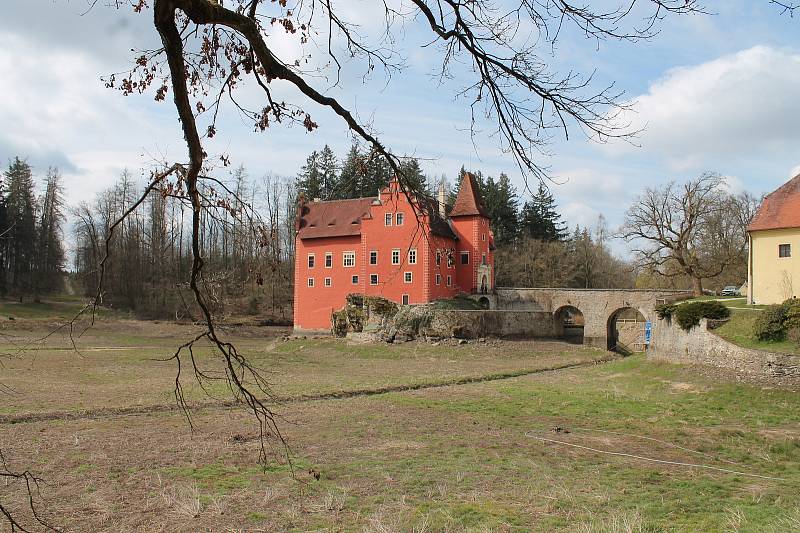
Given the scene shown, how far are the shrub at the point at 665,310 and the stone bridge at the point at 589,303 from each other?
1200 cm

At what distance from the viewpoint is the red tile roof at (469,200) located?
47.5 metres

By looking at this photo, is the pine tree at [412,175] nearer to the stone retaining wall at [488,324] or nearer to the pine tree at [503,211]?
the stone retaining wall at [488,324]

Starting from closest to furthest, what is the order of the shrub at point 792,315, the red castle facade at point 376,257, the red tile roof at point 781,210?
1. the shrub at point 792,315
2. the red tile roof at point 781,210
3. the red castle facade at point 376,257

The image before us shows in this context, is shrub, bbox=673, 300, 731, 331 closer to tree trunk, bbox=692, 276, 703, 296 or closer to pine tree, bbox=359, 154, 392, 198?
tree trunk, bbox=692, 276, 703, 296

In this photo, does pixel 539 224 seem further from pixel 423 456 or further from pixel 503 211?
pixel 423 456

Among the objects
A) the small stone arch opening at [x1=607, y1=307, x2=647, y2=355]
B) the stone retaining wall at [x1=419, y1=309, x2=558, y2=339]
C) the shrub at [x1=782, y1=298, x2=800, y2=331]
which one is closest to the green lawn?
the shrub at [x1=782, y1=298, x2=800, y2=331]

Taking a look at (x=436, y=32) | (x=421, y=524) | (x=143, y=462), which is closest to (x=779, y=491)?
(x=421, y=524)

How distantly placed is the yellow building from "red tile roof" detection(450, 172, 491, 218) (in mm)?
22497

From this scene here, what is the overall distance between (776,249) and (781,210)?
178 cm

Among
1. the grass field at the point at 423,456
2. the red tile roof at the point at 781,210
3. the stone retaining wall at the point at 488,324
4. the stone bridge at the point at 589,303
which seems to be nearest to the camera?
the grass field at the point at 423,456

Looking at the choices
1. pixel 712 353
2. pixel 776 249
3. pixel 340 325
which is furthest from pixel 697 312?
pixel 340 325

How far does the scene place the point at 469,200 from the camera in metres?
48.0

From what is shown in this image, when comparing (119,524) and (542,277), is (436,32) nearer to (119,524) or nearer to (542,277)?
(119,524)

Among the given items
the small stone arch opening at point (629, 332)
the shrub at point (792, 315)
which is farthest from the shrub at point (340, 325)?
the shrub at point (792, 315)
